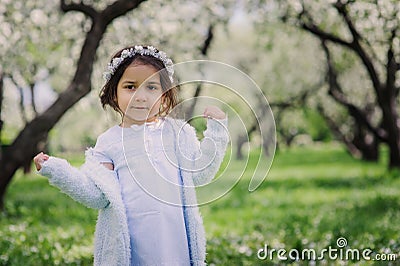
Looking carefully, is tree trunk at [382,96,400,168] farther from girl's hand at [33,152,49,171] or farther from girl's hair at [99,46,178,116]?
girl's hand at [33,152,49,171]

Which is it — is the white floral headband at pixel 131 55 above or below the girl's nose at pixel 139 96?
above

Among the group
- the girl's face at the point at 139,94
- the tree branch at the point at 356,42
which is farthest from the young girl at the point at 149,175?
the tree branch at the point at 356,42

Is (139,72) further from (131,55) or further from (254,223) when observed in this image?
(254,223)

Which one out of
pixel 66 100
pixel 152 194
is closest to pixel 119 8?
pixel 66 100

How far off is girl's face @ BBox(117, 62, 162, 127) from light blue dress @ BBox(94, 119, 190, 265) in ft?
0.19

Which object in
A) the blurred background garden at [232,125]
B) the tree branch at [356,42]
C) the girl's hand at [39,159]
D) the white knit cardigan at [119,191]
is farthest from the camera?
the tree branch at [356,42]

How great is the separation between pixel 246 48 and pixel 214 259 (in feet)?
80.3

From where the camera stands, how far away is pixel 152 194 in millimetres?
3279

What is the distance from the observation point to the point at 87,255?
682 cm

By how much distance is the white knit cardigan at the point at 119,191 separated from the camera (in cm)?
324

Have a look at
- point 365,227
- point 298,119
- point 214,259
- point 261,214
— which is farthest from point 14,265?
point 298,119

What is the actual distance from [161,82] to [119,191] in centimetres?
58

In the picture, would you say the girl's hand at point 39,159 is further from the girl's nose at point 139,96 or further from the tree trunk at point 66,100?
the tree trunk at point 66,100

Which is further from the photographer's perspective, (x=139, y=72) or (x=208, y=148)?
(x=139, y=72)
